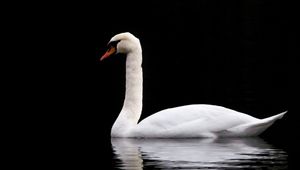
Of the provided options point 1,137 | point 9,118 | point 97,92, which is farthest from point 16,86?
point 1,137

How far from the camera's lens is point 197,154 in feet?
49.2

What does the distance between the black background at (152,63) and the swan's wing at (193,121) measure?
0.66m

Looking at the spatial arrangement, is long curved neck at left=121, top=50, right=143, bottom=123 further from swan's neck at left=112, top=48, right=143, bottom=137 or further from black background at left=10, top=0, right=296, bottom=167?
black background at left=10, top=0, right=296, bottom=167

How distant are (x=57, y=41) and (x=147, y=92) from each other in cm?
1633

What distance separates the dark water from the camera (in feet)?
45.9

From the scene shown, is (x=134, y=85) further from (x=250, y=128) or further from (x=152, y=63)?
(x=152, y=63)

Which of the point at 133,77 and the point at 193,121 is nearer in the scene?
the point at 193,121

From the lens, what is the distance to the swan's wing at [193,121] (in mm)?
16750

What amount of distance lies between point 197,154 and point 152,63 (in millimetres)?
16476

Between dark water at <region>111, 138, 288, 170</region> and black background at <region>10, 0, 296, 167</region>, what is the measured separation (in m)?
0.32

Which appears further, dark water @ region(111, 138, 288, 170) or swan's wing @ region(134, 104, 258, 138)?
swan's wing @ region(134, 104, 258, 138)

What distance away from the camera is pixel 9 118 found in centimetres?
2028

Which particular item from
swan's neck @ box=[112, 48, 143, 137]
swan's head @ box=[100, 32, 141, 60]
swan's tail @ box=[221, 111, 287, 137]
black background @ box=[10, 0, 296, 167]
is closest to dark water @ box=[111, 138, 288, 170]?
swan's tail @ box=[221, 111, 287, 137]

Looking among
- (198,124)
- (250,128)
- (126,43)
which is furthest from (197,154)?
(126,43)
